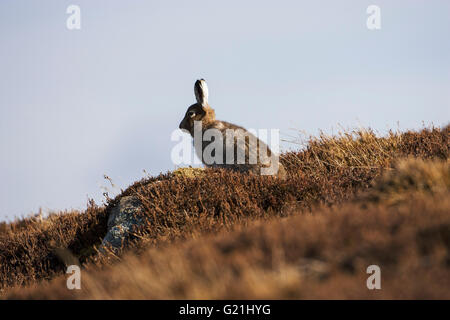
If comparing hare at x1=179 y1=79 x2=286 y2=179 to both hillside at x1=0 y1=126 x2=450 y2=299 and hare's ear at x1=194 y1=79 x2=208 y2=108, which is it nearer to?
hare's ear at x1=194 y1=79 x2=208 y2=108

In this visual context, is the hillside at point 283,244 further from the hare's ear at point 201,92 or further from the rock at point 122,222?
the hare's ear at point 201,92

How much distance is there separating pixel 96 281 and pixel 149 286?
998 mm

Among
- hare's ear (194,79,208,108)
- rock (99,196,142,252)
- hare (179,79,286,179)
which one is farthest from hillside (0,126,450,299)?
hare's ear (194,79,208,108)

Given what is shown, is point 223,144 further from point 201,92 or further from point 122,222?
point 122,222

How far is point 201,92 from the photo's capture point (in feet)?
30.8

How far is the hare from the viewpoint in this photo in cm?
870

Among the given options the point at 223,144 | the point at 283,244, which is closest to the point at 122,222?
the point at 223,144

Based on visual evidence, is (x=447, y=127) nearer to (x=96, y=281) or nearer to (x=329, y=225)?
(x=329, y=225)

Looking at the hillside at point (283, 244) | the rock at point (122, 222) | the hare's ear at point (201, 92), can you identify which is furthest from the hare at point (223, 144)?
the rock at point (122, 222)

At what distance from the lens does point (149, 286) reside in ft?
11.0

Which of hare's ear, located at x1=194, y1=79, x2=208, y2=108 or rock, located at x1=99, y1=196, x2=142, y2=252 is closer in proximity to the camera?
rock, located at x1=99, y1=196, x2=142, y2=252

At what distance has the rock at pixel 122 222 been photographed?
292 inches

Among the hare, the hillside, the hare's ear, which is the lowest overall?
the hillside

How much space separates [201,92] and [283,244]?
6162 mm
